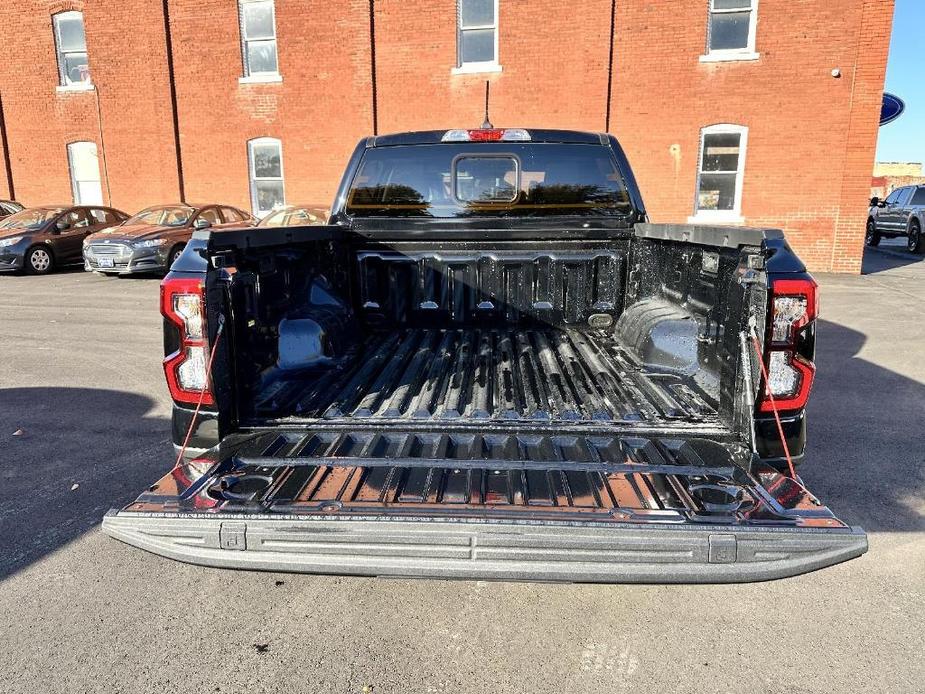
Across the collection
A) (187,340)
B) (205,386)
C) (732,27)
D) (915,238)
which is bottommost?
(915,238)

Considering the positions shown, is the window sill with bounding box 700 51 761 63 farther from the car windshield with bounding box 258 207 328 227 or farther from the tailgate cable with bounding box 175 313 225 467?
the tailgate cable with bounding box 175 313 225 467

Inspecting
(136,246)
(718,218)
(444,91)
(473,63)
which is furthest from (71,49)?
(718,218)

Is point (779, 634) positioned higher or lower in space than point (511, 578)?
lower

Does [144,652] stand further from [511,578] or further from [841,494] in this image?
[841,494]

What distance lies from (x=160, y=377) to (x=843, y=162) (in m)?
14.3

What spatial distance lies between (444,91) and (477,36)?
58.7 inches

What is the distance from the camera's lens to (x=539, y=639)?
2.51m

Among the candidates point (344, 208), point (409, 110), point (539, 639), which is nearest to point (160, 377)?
point (344, 208)

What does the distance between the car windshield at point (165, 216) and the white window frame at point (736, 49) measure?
12.5m

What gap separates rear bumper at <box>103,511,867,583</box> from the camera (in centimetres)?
187

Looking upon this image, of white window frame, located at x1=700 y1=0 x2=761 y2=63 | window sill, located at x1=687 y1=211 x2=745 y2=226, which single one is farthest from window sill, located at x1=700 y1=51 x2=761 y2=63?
window sill, located at x1=687 y1=211 x2=745 y2=226

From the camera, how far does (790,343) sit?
234 cm

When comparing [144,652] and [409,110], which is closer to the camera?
[144,652]

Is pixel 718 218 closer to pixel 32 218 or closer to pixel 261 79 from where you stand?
pixel 261 79
